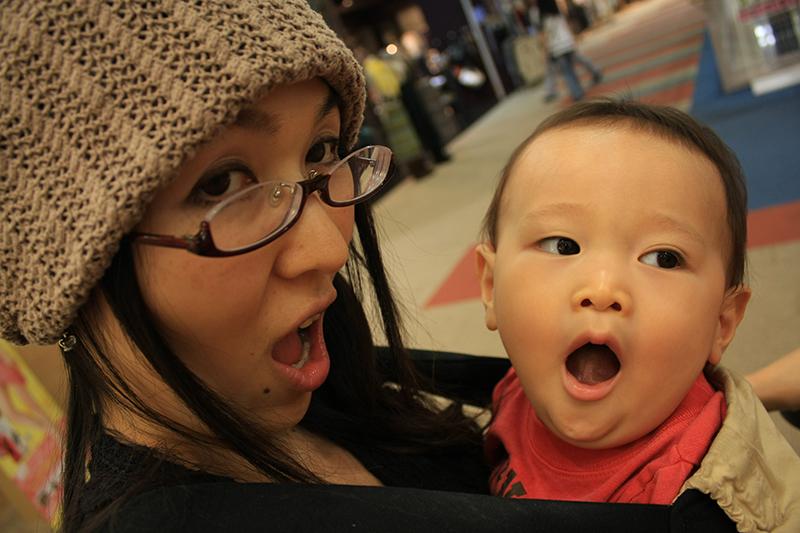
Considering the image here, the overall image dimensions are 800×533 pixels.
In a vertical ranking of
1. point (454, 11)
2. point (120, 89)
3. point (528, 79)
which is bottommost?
point (528, 79)

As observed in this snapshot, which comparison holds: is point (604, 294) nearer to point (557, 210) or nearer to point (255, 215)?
point (557, 210)

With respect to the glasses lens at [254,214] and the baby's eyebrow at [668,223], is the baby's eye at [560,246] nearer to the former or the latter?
the baby's eyebrow at [668,223]

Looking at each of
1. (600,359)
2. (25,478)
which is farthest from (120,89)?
(25,478)

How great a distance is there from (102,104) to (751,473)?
0.96m

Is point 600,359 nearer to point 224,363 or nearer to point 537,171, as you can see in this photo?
point 537,171

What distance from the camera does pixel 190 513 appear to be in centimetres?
66

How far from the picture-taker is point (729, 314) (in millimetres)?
1061

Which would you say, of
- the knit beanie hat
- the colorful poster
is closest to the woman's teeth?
the knit beanie hat

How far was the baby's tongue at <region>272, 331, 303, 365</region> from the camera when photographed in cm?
93

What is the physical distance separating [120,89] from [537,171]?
69cm

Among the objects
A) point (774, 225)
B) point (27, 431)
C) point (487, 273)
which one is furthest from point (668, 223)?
point (27, 431)

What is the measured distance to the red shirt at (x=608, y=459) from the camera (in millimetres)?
884

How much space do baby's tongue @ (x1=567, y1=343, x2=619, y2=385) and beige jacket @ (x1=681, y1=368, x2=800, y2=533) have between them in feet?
0.57

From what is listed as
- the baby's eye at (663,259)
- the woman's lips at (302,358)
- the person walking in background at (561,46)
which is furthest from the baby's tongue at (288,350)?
the person walking in background at (561,46)
